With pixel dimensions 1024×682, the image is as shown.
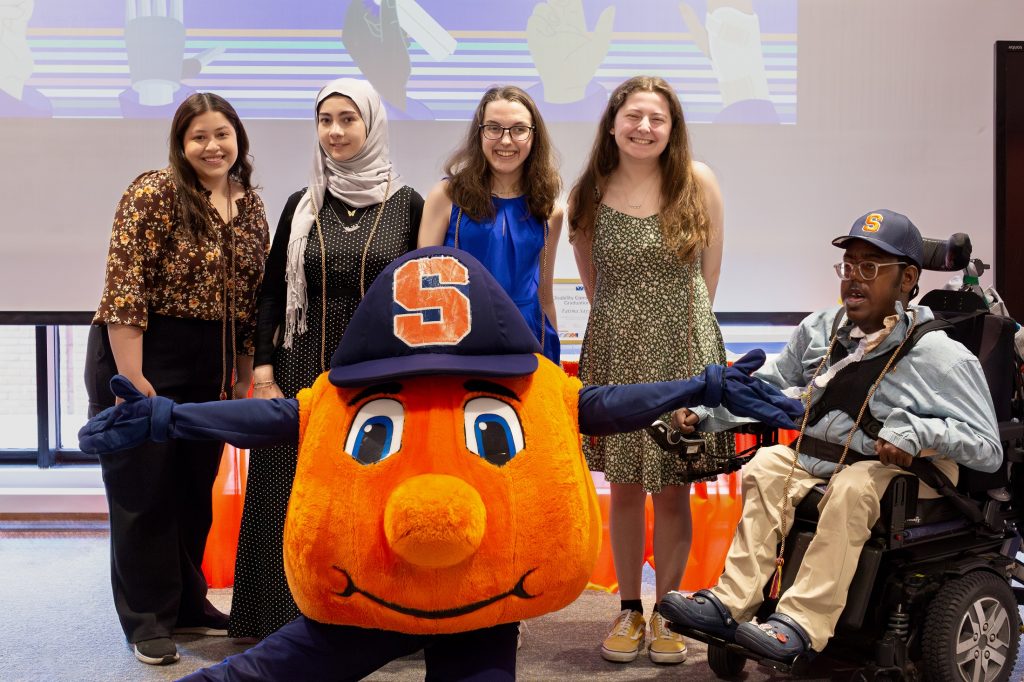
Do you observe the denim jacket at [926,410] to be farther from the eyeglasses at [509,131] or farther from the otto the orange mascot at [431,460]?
the eyeglasses at [509,131]

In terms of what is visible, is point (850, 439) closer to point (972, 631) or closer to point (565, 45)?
point (972, 631)

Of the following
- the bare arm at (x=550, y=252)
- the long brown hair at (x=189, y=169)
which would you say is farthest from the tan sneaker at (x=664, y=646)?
the long brown hair at (x=189, y=169)

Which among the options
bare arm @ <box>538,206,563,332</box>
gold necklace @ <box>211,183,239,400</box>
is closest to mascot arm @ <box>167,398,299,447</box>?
gold necklace @ <box>211,183,239,400</box>

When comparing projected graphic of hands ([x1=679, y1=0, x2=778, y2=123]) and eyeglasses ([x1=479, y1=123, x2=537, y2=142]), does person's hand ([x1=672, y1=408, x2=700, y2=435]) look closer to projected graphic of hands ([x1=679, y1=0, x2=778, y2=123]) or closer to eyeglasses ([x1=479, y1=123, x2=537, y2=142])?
eyeglasses ([x1=479, y1=123, x2=537, y2=142])

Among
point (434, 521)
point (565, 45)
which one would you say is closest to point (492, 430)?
point (434, 521)

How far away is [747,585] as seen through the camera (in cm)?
256

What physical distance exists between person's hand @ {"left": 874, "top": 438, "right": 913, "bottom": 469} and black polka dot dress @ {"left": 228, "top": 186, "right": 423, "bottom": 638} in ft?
4.51

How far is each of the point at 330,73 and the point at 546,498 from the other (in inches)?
122

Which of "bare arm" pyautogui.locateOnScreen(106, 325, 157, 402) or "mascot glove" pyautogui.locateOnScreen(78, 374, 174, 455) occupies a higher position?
"bare arm" pyautogui.locateOnScreen(106, 325, 157, 402)

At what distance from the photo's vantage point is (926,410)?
2.50 meters

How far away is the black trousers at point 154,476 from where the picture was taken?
118 inches

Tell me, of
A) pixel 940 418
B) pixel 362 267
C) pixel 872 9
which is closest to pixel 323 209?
pixel 362 267

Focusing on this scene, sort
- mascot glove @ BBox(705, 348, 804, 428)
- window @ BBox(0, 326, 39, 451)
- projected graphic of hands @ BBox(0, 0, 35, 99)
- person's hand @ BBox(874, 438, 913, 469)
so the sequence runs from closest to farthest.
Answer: mascot glove @ BBox(705, 348, 804, 428) < person's hand @ BBox(874, 438, 913, 469) < projected graphic of hands @ BBox(0, 0, 35, 99) < window @ BBox(0, 326, 39, 451)

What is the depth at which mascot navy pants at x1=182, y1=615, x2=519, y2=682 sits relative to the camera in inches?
77.2
